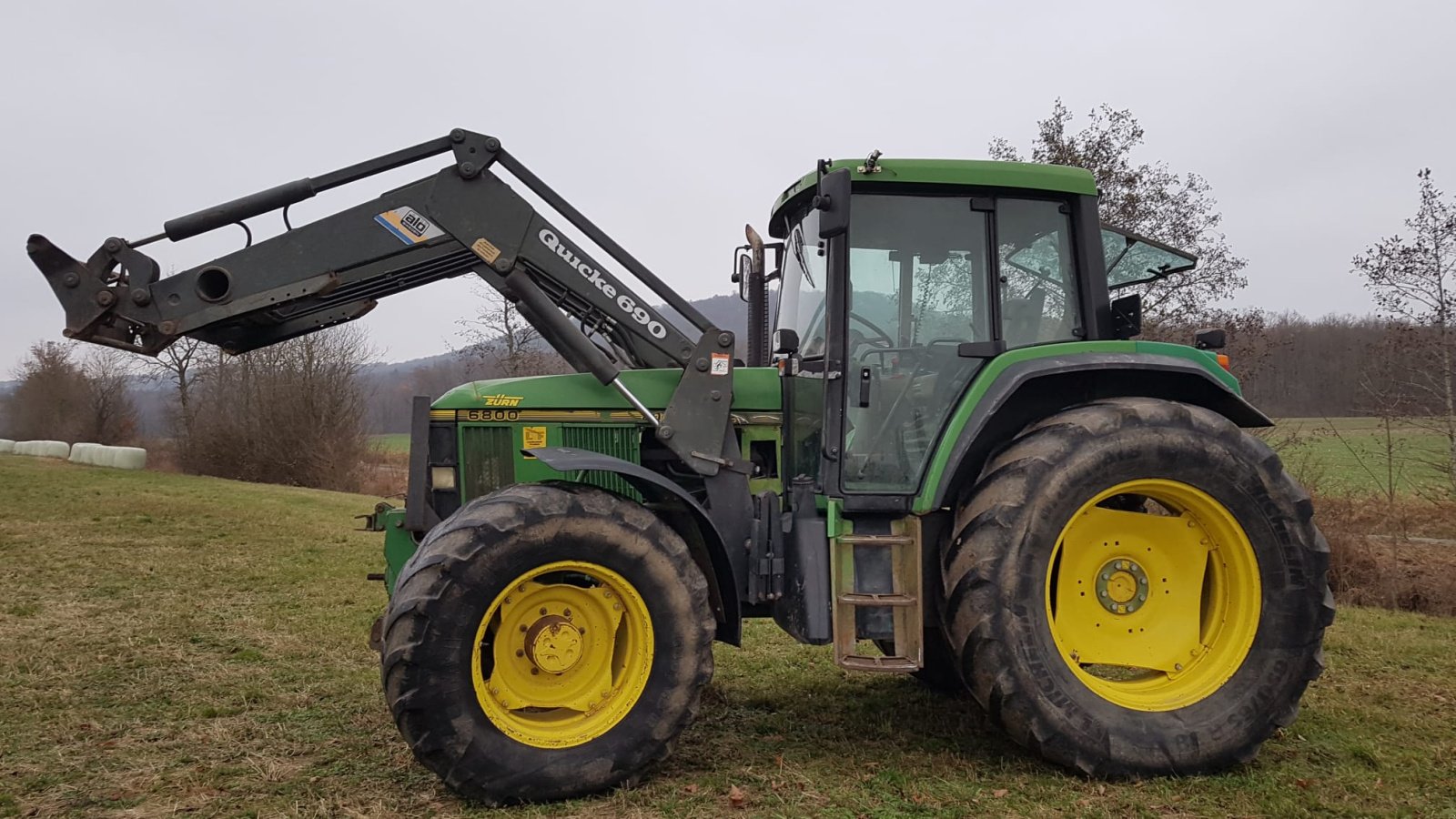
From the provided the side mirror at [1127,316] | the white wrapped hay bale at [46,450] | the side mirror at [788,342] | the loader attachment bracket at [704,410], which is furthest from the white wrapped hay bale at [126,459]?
the side mirror at [1127,316]

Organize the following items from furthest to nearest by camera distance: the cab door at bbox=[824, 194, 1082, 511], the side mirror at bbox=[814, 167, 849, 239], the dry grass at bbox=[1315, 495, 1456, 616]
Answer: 1. the dry grass at bbox=[1315, 495, 1456, 616]
2. the cab door at bbox=[824, 194, 1082, 511]
3. the side mirror at bbox=[814, 167, 849, 239]

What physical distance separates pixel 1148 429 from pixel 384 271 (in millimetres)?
3389

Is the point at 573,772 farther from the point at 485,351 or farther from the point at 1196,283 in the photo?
the point at 485,351

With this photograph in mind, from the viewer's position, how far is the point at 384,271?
4.16 m

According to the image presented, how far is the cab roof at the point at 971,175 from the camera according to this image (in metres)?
4.09

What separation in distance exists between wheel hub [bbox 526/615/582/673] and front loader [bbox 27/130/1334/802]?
0.01m

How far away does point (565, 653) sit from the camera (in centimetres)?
367

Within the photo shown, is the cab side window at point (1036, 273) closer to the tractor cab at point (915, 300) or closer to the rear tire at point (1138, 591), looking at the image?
the tractor cab at point (915, 300)

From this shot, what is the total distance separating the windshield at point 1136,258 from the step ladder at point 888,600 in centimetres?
187

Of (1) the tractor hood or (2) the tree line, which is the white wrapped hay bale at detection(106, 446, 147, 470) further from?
(1) the tractor hood

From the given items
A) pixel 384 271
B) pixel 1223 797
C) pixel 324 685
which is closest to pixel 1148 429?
pixel 1223 797

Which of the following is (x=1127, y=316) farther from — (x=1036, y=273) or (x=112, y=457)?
(x=112, y=457)

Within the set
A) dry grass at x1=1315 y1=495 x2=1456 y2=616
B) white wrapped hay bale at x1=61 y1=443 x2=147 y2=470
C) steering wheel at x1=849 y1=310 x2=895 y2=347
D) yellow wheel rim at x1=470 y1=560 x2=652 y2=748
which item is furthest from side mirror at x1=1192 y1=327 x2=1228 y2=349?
white wrapped hay bale at x1=61 y1=443 x2=147 y2=470

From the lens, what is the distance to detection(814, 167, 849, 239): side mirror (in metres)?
3.81
